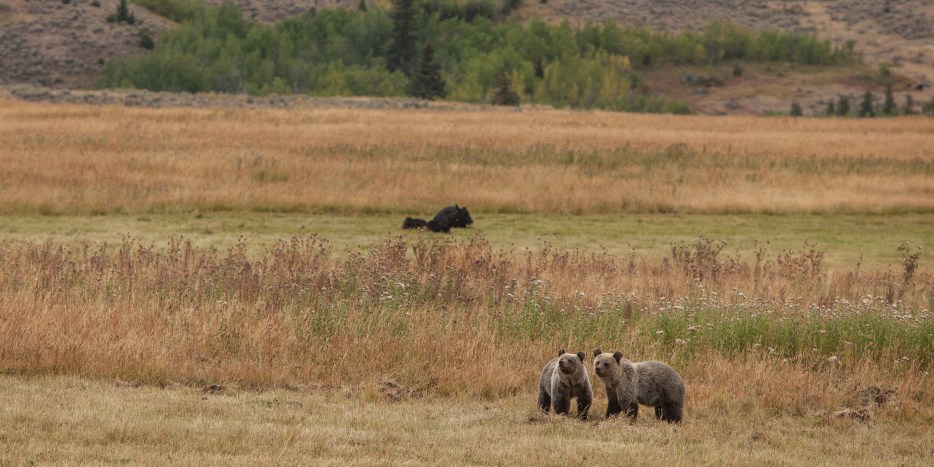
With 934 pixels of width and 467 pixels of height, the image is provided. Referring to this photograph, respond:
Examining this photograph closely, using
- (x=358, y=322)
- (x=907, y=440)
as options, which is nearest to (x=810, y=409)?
(x=907, y=440)

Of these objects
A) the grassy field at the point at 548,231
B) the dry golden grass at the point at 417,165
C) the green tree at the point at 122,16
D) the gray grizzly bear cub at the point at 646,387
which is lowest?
the green tree at the point at 122,16

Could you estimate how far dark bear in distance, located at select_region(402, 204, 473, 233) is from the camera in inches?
1147

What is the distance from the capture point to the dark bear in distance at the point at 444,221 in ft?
95.6

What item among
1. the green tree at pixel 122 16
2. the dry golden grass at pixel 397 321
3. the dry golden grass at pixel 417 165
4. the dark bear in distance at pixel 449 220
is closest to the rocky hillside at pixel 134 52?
the green tree at pixel 122 16

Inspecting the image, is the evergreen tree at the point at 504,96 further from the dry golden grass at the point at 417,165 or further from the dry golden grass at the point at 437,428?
the dry golden grass at the point at 437,428

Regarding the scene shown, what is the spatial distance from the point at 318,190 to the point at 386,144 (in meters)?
15.9

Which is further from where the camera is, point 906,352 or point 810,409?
point 906,352

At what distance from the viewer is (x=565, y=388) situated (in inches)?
466

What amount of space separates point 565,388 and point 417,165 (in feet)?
102

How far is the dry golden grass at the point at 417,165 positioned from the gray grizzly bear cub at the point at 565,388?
2207 cm

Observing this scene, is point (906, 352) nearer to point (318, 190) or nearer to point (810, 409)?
point (810, 409)

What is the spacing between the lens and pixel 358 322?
599 inches

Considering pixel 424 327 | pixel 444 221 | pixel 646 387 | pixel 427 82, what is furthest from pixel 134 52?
pixel 646 387

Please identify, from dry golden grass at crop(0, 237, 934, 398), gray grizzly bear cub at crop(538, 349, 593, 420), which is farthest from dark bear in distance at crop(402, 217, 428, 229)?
gray grizzly bear cub at crop(538, 349, 593, 420)
